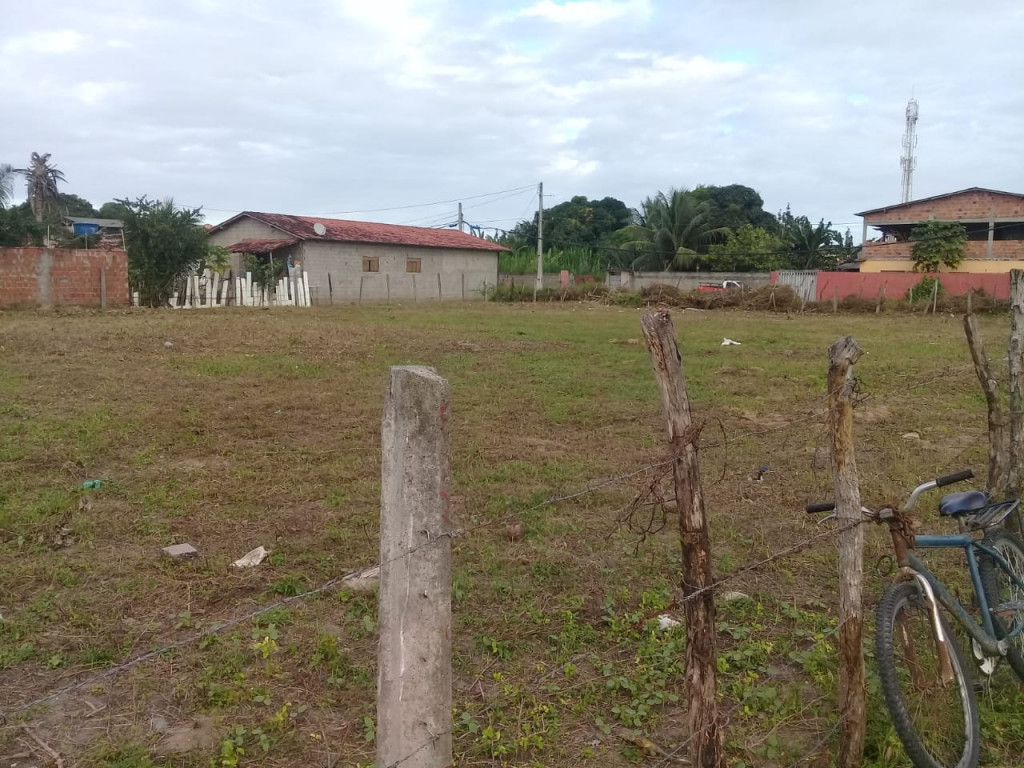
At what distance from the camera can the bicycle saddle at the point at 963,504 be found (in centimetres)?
311

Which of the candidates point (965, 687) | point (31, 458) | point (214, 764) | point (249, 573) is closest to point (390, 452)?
point (214, 764)

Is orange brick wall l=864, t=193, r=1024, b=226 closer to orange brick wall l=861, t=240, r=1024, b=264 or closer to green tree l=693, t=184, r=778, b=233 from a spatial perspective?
orange brick wall l=861, t=240, r=1024, b=264

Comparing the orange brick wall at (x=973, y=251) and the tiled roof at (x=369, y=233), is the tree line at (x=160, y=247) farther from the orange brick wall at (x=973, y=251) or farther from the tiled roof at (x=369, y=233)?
the orange brick wall at (x=973, y=251)

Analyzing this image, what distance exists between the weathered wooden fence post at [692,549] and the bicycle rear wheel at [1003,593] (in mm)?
1477

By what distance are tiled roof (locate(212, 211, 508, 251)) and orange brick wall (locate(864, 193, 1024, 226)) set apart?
62.4ft

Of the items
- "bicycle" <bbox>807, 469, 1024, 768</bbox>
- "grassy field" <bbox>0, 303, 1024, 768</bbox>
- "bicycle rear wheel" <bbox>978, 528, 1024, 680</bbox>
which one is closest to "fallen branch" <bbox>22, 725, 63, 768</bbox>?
"grassy field" <bbox>0, 303, 1024, 768</bbox>

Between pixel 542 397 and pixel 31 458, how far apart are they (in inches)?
213

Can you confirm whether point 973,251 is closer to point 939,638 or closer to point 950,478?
point 950,478

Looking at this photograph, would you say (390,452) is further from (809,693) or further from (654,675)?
(809,693)

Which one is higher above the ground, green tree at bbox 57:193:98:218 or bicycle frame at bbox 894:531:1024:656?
green tree at bbox 57:193:98:218

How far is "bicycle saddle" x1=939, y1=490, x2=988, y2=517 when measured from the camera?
10.2 feet

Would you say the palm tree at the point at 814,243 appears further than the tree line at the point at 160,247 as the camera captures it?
Yes

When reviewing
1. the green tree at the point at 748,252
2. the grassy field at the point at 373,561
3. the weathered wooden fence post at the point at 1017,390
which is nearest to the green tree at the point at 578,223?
the green tree at the point at 748,252

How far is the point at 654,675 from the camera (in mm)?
3424
